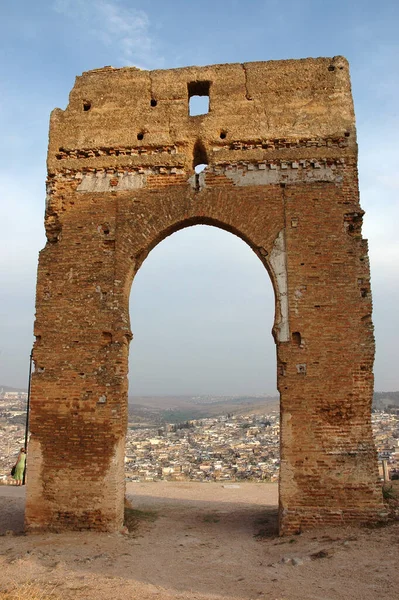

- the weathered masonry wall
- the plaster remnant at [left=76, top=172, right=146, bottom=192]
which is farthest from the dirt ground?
the plaster remnant at [left=76, top=172, right=146, bottom=192]

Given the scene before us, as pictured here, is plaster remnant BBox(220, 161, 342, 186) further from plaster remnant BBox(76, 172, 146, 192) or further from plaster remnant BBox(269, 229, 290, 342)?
plaster remnant BBox(76, 172, 146, 192)

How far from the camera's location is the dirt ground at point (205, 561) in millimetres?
5336

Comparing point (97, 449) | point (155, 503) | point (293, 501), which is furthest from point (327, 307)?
point (155, 503)

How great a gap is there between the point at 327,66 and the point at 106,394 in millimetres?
6881

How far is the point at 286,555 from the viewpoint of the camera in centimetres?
663

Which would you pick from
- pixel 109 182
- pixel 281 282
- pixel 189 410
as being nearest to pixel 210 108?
pixel 109 182

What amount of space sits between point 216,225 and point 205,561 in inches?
210

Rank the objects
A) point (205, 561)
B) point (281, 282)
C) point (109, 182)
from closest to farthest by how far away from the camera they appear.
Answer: point (205, 561)
point (281, 282)
point (109, 182)

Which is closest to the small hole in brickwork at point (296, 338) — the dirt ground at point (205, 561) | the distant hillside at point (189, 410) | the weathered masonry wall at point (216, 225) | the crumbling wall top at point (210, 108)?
the weathered masonry wall at point (216, 225)

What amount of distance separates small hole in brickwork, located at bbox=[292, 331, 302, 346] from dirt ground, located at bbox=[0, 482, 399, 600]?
9.12 feet

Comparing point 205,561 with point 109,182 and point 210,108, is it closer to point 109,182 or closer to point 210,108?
point 109,182

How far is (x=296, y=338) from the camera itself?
26.9ft

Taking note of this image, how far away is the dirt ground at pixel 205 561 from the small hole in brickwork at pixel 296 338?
278 centimetres

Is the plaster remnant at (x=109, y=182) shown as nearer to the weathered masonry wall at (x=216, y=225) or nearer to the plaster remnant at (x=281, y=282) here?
the weathered masonry wall at (x=216, y=225)
